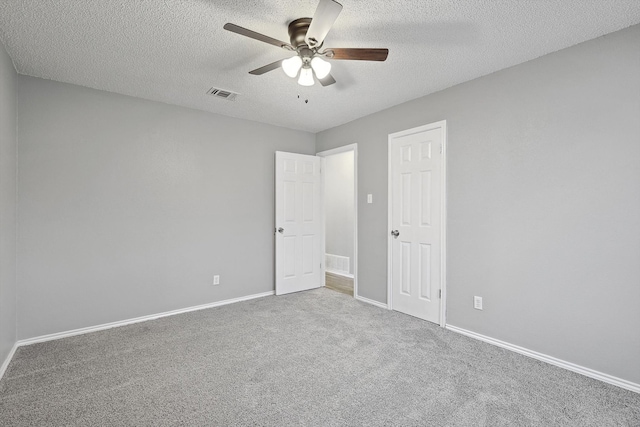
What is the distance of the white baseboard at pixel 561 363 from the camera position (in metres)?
2.10

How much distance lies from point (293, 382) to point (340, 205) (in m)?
4.11

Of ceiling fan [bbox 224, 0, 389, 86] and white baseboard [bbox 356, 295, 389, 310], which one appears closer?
ceiling fan [bbox 224, 0, 389, 86]

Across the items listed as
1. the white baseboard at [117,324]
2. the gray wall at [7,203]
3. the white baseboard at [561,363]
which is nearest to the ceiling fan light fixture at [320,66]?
the gray wall at [7,203]

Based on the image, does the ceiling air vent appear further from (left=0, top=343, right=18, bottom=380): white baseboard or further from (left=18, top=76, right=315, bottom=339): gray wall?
(left=0, top=343, right=18, bottom=380): white baseboard

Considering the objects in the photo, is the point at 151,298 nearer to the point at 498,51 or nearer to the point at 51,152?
the point at 51,152

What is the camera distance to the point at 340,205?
5.99 metres

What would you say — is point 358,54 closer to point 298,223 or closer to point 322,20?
point 322,20

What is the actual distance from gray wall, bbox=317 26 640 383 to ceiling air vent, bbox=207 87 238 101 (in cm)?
219

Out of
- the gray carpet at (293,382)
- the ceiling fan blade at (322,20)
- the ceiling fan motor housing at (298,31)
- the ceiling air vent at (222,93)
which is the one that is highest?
the ceiling air vent at (222,93)

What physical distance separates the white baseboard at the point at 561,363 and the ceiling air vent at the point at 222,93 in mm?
3473

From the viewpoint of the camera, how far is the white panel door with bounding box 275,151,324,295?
4.43 metres

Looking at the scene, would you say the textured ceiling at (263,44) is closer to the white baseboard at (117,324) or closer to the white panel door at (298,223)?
the white panel door at (298,223)

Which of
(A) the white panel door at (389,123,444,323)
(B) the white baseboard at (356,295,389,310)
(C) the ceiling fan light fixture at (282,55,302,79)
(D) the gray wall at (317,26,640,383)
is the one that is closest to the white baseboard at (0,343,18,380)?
(C) the ceiling fan light fixture at (282,55,302,79)

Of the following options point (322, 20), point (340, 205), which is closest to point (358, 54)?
point (322, 20)
